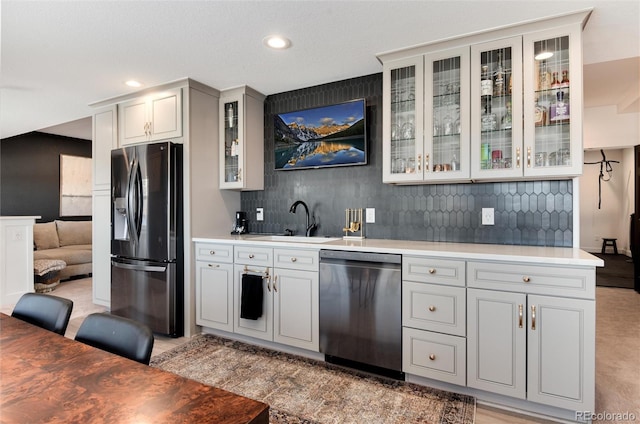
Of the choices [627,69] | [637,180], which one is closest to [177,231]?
[627,69]

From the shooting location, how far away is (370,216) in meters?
3.18

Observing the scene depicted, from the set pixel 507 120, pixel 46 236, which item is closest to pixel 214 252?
pixel 507 120

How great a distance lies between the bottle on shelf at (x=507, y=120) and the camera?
2396 millimetres

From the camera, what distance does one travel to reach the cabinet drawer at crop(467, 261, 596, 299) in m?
1.88

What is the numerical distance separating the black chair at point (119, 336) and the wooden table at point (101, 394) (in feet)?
0.43

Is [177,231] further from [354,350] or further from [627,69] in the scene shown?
[627,69]

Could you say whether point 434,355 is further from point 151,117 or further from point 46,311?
point 151,117

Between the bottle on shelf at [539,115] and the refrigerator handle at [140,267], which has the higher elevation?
the bottle on shelf at [539,115]

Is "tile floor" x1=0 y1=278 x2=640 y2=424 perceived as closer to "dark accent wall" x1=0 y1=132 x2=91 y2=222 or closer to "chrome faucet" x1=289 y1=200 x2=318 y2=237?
"chrome faucet" x1=289 y1=200 x2=318 y2=237

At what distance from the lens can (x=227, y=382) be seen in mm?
2420

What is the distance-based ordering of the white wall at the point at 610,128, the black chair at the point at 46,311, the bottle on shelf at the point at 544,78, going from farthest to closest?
the white wall at the point at 610,128, the bottle on shelf at the point at 544,78, the black chair at the point at 46,311

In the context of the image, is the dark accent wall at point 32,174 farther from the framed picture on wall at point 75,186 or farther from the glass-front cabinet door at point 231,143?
the glass-front cabinet door at point 231,143

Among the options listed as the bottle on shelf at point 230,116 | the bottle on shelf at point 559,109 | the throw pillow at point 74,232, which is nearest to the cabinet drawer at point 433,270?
the bottle on shelf at point 559,109

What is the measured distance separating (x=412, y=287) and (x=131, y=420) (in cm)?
189
